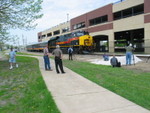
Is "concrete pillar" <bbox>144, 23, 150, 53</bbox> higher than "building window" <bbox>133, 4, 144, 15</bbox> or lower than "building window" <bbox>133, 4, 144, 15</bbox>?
lower

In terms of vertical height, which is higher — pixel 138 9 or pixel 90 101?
pixel 138 9

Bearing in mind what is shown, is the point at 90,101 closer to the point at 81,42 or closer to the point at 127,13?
the point at 81,42

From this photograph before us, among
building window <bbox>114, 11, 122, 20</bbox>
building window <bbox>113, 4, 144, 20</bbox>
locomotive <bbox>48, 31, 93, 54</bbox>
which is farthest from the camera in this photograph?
building window <bbox>114, 11, 122, 20</bbox>

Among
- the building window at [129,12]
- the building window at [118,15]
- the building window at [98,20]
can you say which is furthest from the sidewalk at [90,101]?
the building window at [98,20]

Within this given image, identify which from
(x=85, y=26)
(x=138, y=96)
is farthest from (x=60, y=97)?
(x=85, y=26)

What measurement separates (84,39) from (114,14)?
34.4ft

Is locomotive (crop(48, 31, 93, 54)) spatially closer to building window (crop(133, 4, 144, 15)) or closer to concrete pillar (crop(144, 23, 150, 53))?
concrete pillar (crop(144, 23, 150, 53))

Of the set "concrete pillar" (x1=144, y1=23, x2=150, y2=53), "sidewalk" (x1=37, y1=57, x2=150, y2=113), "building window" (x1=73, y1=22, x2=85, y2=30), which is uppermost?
"building window" (x1=73, y1=22, x2=85, y2=30)

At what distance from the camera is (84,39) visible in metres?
29.7

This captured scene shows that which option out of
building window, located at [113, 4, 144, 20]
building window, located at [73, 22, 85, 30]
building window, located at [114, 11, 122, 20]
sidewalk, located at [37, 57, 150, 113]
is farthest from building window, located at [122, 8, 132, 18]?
sidewalk, located at [37, 57, 150, 113]

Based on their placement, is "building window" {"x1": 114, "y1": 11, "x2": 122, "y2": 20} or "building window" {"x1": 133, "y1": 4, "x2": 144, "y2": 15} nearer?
"building window" {"x1": 133, "y1": 4, "x2": 144, "y2": 15}

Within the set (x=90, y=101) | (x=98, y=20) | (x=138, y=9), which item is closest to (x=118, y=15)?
(x=138, y=9)

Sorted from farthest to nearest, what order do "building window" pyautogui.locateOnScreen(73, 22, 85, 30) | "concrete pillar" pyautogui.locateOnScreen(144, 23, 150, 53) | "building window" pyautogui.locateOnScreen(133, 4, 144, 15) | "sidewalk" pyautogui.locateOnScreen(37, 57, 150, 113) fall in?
"building window" pyautogui.locateOnScreen(73, 22, 85, 30)
"building window" pyautogui.locateOnScreen(133, 4, 144, 15)
"concrete pillar" pyautogui.locateOnScreen(144, 23, 150, 53)
"sidewalk" pyautogui.locateOnScreen(37, 57, 150, 113)

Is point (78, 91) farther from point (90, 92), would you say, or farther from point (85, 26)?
point (85, 26)
